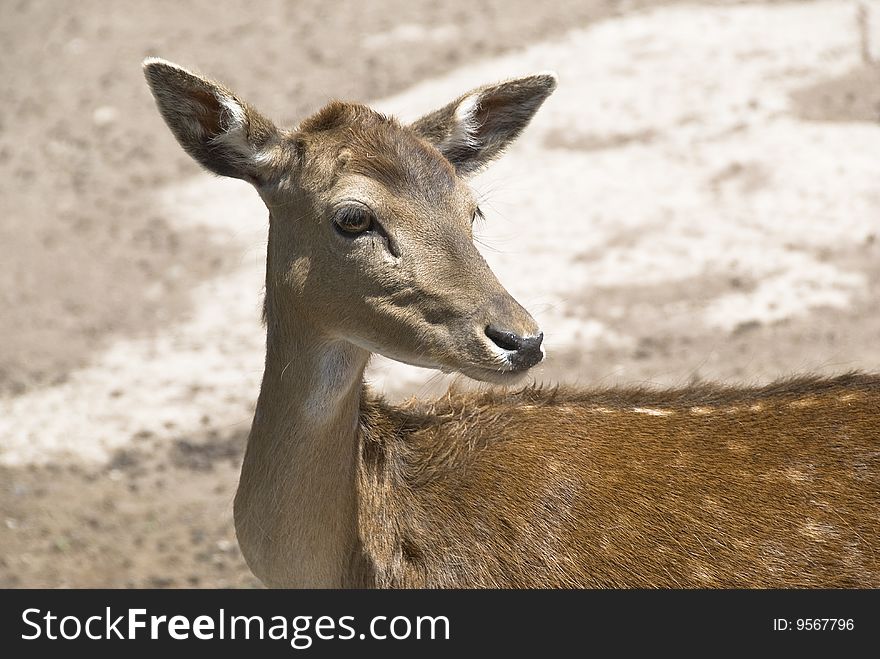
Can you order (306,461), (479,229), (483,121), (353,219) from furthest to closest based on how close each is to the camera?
1. (479,229)
2. (483,121)
3. (306,461)
4. (353,219)

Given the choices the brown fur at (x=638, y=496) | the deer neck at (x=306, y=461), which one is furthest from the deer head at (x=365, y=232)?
the brown fur at (x=638, y=496)

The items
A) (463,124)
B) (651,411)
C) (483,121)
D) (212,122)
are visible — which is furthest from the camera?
(483,121)

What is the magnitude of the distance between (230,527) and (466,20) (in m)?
7.19

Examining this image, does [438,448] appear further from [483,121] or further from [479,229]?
[479,229]

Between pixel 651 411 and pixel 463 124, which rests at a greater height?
pixel 463 124

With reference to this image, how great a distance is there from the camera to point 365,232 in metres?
4.32

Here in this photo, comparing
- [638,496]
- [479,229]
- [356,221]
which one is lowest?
[479,229]

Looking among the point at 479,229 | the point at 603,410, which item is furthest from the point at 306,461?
the point at 479,229

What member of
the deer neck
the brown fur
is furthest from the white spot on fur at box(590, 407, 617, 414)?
the deer neck

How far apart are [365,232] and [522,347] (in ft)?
2.57

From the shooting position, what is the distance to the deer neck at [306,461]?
4473 millimetres

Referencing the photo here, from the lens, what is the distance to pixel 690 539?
4422 millimetres

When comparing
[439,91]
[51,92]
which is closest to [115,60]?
[51,92]

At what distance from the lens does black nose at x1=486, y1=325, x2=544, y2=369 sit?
13.0ft
